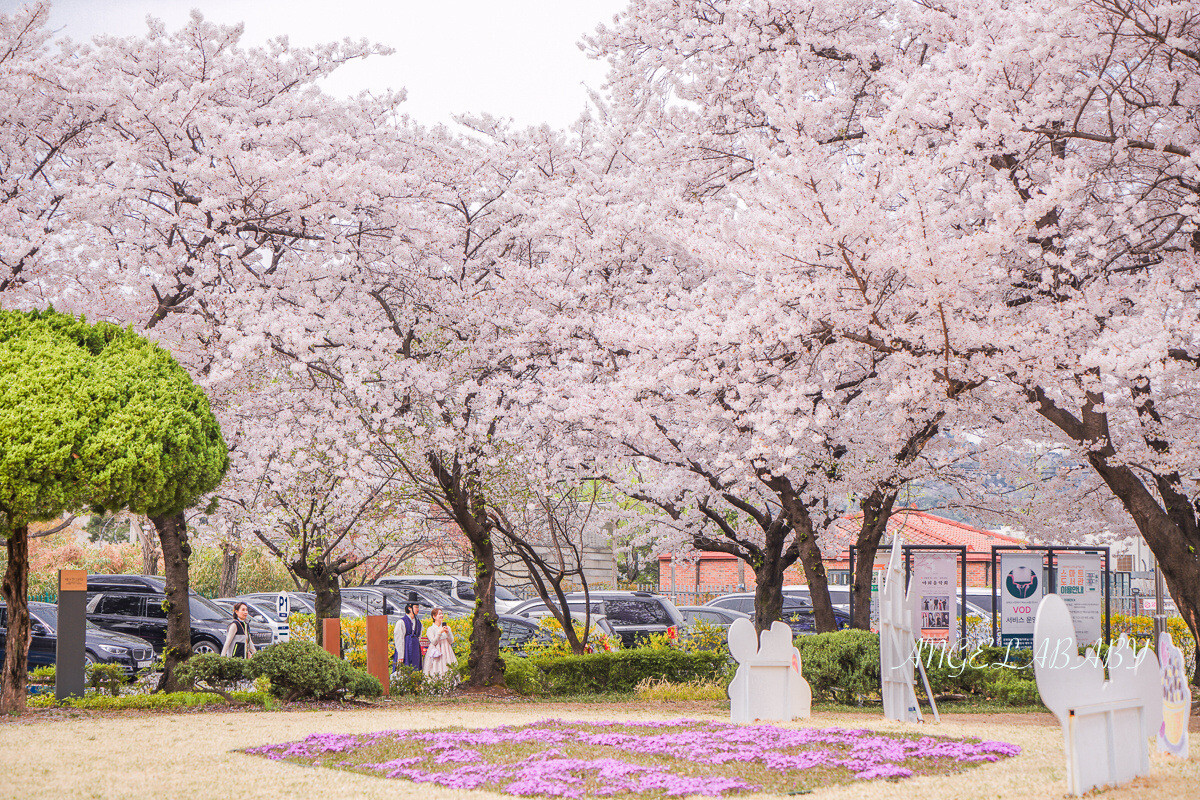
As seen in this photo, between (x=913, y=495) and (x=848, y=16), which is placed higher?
(x=848, y=16)

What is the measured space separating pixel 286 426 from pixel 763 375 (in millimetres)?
6999

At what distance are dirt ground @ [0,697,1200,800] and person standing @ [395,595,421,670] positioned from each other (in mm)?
2884

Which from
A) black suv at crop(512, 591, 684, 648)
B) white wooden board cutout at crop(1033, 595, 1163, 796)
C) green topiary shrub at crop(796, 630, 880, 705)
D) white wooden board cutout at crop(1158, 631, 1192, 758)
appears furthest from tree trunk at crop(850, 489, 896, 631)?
white wooden board cutout at crop(1033, 595, 1163, 796)

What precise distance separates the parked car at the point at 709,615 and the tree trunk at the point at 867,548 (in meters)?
5.30

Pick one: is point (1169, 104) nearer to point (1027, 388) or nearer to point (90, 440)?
point (1027, 388)

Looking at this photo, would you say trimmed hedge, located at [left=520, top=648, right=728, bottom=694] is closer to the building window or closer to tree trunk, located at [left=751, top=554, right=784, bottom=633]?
tree trunk, located at [left=751, top=554, right=784, bottom=633]

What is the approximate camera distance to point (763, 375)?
11656 mm

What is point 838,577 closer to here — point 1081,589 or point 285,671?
point 1081,589

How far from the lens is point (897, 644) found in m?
9.86

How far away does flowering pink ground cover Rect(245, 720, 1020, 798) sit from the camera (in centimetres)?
672

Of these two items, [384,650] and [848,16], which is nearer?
[848,16]

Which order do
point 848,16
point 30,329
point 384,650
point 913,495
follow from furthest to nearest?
point 913,495
point 384,650
point 848,16
point 30,329

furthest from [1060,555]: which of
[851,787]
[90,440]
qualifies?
[90,440]

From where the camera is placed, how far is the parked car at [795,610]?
66.5ft
